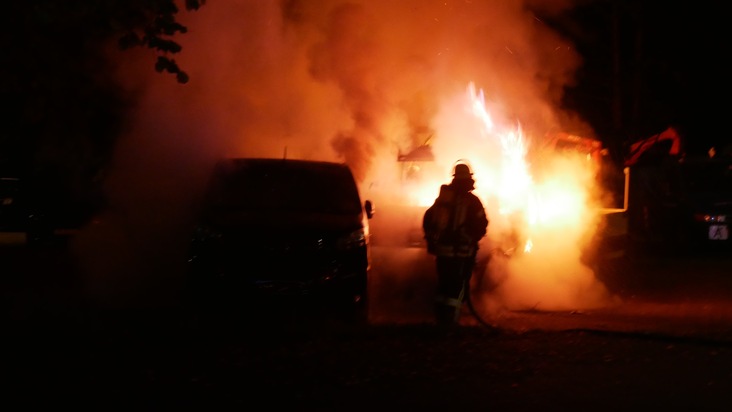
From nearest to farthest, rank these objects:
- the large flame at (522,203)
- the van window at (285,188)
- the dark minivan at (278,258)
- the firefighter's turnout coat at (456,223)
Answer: the dark minivan at (278,258), the firefighter's turnout coat at (456,223), the van window at (285,188), the large flame at (522,203)

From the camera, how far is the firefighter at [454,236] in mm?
10031

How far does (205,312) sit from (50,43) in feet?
9.87

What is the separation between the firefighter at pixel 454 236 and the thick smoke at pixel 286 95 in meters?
3.51

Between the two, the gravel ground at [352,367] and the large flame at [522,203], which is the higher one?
the large flame at [522,203]

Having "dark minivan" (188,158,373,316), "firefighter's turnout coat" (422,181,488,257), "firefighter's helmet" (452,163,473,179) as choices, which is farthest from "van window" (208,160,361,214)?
"firefighter's helmet" (452,163,473,179)

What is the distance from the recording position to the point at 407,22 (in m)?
15.0

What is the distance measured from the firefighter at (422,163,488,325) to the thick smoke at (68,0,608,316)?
11.5 ft

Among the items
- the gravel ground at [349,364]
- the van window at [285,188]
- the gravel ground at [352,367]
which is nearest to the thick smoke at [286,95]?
the van window at [285,188]

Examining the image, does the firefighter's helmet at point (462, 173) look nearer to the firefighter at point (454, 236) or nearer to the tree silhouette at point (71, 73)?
the firefighter at point (454, 236)

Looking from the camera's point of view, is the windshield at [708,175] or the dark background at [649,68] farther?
the dark background at [649,68]

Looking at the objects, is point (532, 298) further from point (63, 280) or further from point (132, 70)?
point (63, 280)

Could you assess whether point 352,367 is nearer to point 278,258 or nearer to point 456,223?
point 278,258

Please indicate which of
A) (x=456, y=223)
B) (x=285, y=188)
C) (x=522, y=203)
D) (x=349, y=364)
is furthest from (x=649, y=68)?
(x=349, y=364)

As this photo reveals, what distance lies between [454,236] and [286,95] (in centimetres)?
475
